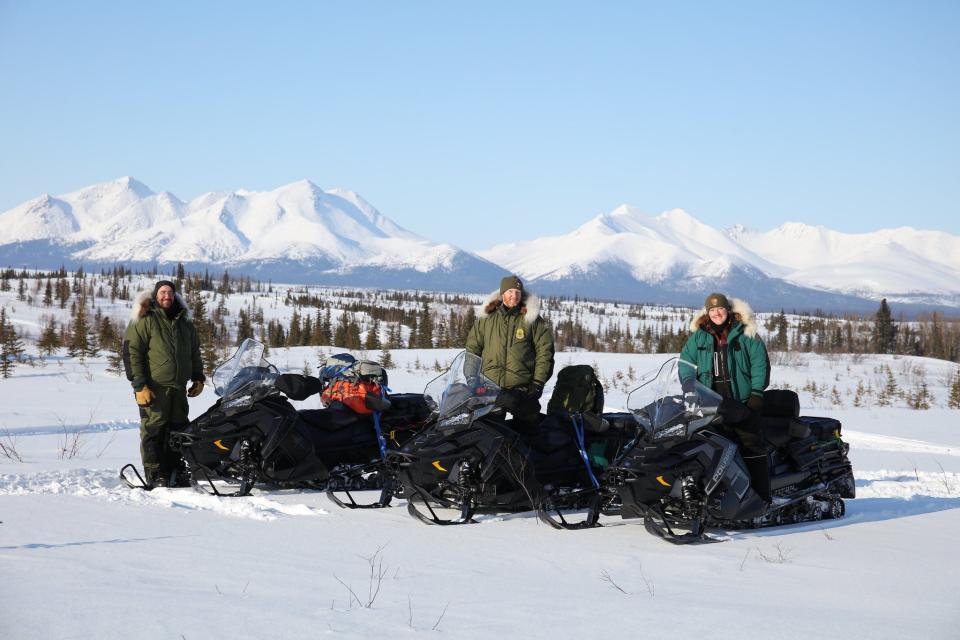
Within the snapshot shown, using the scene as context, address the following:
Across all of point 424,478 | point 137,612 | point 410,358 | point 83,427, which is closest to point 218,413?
point 424,478

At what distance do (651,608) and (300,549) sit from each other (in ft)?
7.51

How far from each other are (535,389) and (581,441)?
0.59 meters

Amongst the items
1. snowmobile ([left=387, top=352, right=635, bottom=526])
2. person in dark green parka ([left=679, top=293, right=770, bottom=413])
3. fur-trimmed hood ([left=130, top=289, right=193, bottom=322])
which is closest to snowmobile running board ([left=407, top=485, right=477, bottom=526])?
snowmobile ([left=387, top=352, right=635, bottom=526])

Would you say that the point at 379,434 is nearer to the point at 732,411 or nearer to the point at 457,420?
the point at 457,420

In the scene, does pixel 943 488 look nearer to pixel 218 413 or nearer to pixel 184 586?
pixel 218 413

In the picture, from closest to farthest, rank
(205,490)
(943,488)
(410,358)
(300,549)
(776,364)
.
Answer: (300,549), (205,490), (943,488), (410,358), (776,364)

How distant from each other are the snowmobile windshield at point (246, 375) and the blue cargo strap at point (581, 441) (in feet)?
8.96

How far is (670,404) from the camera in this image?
6512 mm

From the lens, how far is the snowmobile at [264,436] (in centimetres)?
771

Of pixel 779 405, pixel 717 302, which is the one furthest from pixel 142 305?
pixel 779 405

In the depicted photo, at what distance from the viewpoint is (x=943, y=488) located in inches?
370

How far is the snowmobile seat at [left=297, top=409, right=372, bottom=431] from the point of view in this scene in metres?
8.19

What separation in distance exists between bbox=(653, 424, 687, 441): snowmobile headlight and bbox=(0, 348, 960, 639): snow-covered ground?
0.73m

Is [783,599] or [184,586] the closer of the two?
[184,586]
